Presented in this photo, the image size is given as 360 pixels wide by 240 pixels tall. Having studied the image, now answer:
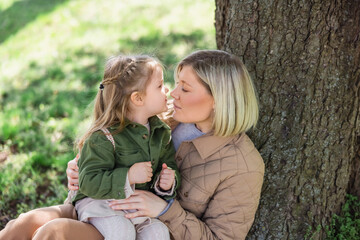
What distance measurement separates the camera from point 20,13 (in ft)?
29.0

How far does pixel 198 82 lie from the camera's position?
8.18 ft

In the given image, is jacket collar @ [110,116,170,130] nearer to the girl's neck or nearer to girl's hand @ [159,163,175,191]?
the girl's neck

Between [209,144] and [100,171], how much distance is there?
0.65m

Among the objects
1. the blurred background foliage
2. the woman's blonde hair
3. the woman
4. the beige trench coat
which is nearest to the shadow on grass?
the blurred background foliage

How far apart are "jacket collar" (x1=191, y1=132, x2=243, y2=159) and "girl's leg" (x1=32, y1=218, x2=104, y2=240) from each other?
2.44 ft

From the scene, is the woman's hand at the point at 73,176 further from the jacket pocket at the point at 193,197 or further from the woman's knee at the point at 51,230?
the jacket pocket at the point at 193,197

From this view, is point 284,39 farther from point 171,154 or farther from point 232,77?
point 171,154

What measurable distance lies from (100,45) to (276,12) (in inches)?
184

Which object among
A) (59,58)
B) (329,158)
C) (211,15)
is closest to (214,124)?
(329,158)

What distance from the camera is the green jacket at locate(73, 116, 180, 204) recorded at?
231 centimetres

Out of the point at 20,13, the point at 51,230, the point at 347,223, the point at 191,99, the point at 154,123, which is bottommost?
the point at 347,223

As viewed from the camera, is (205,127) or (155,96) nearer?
(155,96)

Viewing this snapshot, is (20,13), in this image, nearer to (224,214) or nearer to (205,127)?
(205,127)

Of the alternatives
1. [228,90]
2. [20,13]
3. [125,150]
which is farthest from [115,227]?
[20,13]
